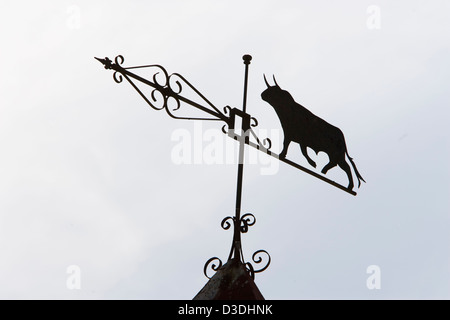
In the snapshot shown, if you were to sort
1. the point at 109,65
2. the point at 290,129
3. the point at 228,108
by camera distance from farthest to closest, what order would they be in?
the point at 290,129
the point at 228,108
the point at 109,65

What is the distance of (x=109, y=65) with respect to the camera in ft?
9.36

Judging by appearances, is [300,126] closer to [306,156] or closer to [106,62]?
[306,156]

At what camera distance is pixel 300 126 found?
11.9 feet

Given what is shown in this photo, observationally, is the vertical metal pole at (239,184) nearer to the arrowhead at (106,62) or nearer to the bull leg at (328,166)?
the arrowhead at (106,62)

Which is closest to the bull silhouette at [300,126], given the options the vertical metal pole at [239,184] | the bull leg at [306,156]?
the bull leg at [306,156]

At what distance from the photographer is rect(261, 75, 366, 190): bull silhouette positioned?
3.56 m

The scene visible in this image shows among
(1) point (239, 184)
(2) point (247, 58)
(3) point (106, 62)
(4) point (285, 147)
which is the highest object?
(2) point (247, 58)

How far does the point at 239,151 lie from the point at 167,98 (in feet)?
1.44

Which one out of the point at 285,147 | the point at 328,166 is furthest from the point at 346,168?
the point at 285,147

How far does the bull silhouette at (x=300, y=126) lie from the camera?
11.7ft
